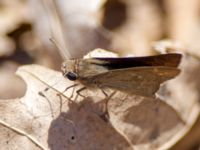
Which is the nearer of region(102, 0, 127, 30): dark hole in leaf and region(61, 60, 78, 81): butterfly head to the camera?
region(61, 60, 78, 81): butterfly head

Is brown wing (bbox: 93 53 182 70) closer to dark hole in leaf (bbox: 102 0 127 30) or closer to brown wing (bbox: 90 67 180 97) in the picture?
brown wing (bbox: 90 67 180 97)

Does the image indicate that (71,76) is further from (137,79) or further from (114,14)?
(114,14)

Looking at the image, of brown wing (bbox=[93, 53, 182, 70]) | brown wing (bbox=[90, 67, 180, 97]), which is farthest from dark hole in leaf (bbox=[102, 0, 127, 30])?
brown wing (bbox=[93, 53, 182, 70])

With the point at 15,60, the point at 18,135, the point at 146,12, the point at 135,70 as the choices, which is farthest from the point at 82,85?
the point at 146,12

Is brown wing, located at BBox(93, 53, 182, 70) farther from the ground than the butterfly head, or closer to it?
farther from the ground

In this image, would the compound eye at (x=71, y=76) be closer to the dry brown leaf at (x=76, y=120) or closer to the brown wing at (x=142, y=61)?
the dry brown leaf at (x=76, y=120)

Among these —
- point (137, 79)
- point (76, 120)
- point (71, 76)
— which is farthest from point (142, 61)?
point (76, 120)

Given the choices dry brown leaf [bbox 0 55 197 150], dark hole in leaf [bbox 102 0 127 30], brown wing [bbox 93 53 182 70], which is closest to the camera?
dry brown leaf [bbox 0 55 197 150]
